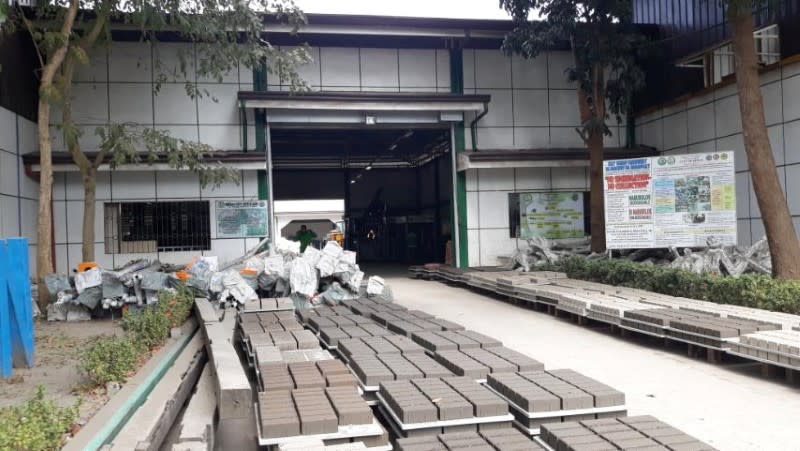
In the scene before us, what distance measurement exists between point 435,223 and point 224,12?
16.5 m

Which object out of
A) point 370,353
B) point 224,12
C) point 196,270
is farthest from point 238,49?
point 370,353

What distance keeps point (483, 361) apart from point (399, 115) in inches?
492

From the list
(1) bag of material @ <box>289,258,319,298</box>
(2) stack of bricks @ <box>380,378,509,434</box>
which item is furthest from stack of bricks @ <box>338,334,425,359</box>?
(1) bag of material @ <box>289,258,319,298</box>

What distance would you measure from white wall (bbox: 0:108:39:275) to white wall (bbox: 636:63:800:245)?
1648 centimetres

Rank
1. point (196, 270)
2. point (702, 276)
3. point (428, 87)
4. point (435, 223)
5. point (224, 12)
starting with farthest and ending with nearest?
point (435, 223) < point (428, 87) < point (224, 12) < point (196, 270) < point (702, 276)

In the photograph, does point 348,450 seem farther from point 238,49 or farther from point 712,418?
point 238,49

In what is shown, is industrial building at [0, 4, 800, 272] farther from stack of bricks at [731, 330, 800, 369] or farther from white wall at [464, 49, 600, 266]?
stack of bricks at [731, 330, 800, 369]

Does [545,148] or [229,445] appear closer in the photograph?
[229,445]

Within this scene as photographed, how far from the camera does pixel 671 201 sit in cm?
1319

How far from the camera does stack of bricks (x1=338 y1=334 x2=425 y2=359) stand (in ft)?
22.1

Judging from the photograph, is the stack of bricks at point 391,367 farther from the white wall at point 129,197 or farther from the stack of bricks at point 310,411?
the white wall at point 129,197

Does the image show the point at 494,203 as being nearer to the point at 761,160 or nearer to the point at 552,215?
the point at 552,215

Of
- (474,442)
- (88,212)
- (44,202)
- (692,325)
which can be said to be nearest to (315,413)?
(474,442)

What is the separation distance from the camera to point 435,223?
90.9ft
